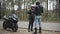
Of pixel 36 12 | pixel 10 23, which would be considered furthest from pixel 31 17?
pixel 10 23

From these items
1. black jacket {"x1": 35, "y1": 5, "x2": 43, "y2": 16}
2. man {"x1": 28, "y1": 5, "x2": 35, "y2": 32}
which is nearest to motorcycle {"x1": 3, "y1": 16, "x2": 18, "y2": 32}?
man {"x1": 28, "y1": 5, "x2": 35, "y2": 32}

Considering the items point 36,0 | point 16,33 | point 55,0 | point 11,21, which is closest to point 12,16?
point 11,21

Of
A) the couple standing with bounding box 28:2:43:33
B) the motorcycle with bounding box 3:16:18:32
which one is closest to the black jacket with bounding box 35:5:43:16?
the couple standing with bounding box 28:2:43:33

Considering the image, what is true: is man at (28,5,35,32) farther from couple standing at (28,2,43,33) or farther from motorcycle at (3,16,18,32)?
motorcycle at (3,16,18,32)

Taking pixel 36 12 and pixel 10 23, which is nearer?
pixel 36 12

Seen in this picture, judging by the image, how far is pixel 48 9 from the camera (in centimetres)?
360

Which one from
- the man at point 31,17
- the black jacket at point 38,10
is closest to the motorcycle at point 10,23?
the man at point 31,17

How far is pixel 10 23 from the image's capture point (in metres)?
3.77

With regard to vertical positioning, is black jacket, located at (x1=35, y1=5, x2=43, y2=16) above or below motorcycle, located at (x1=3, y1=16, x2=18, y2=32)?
above

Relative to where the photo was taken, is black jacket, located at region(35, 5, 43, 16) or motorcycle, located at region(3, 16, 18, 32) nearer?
black jacket, located at region(35, 5, 43, 16)

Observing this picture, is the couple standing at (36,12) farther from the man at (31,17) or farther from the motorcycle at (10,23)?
the motorcycle at (10,23)

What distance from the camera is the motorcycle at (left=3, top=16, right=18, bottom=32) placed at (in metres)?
3.71

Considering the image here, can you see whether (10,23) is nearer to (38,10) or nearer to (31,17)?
(31,17)

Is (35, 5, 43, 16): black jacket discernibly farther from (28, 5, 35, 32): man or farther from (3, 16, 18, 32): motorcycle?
(3, 16, 18, 32): motorcycle
